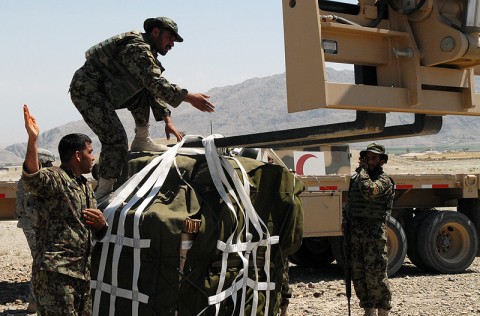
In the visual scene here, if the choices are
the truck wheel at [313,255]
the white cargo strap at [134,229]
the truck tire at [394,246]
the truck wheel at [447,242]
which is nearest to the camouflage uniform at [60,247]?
the white cargo strap at [134,229]

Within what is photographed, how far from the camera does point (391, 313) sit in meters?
8.55

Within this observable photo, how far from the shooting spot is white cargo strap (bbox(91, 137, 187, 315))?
5008 mm

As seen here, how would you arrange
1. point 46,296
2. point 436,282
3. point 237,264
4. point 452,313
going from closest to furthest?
point 46,296, point 237,264, point 452,313, point 436,282

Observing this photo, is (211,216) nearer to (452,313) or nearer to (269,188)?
(269,188)

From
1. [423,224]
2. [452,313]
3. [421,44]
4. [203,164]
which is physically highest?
[421,44]

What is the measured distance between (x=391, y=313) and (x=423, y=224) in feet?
10.9

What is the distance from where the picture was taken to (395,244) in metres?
11.2

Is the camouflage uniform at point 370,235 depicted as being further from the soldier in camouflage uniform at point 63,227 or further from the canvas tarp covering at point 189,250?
the soldier in camouflage uniform at point 63,227

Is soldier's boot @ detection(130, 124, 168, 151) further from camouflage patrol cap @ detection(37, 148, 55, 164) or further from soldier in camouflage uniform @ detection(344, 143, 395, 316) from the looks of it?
camouflage patrol cap @ detection(37, 148, 55, 164)

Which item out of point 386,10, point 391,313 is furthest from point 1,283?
point 386,10

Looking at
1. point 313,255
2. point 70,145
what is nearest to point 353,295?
point 313,255

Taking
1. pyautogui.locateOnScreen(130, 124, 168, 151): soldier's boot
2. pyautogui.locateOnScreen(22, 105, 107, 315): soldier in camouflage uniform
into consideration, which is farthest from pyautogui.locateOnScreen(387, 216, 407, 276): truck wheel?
pyautogui.locateOnScreen(22, 105, 107, 315): soldier in camouflage uniform

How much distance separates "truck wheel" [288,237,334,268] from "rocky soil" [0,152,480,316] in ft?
0.39

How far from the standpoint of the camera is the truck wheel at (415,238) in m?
11.6
